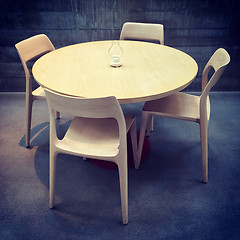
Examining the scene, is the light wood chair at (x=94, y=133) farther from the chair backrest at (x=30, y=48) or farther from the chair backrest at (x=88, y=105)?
the chair backrest at (x=30, y=48)

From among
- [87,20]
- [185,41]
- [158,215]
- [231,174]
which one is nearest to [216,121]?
[231,174]

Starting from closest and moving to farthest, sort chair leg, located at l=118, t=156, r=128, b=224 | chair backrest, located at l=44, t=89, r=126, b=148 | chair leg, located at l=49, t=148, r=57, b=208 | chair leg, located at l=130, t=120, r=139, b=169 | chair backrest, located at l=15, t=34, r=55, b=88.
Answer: chair backrest, located at l=44, t=89, r=126, b=148
chair leg, located at l=118, t=156, r=128, b=224
chair leg, located at l=49, t=148, r=57, b=208
chair leg, located at l=130, t=120, r=139, b=169
chair backrest, located at l=15, t=34, r=55, b=88

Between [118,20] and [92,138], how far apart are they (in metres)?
1.81

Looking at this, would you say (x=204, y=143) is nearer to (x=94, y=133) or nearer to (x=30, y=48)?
(x=94, y=133)

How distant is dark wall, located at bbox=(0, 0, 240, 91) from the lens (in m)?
2.82

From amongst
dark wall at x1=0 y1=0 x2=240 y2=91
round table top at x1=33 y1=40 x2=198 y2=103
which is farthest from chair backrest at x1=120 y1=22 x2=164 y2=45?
dark wall at x1=0 y1=0 x2=240 y2=91

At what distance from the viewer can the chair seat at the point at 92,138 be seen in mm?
1490

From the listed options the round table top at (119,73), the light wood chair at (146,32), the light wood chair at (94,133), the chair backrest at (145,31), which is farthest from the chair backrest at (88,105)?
the chair backrest at (145,31)

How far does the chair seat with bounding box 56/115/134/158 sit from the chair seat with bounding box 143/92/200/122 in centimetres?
21

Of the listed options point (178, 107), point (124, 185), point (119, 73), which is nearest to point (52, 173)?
point (124, 185)

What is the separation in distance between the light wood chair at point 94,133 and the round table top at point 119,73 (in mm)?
168

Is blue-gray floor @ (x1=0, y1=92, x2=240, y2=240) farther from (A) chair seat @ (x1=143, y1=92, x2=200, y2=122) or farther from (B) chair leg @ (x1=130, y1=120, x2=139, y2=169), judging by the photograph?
(A) chair seat @ (x1=143, y1=92, x2=200, y2=122)

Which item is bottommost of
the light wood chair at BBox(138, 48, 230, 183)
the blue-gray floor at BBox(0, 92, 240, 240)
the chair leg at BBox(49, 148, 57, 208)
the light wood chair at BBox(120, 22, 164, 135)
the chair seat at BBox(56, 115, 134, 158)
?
the blue-gray floor at BBox(0, 92, 240, 240)

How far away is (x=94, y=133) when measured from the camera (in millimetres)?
1642
